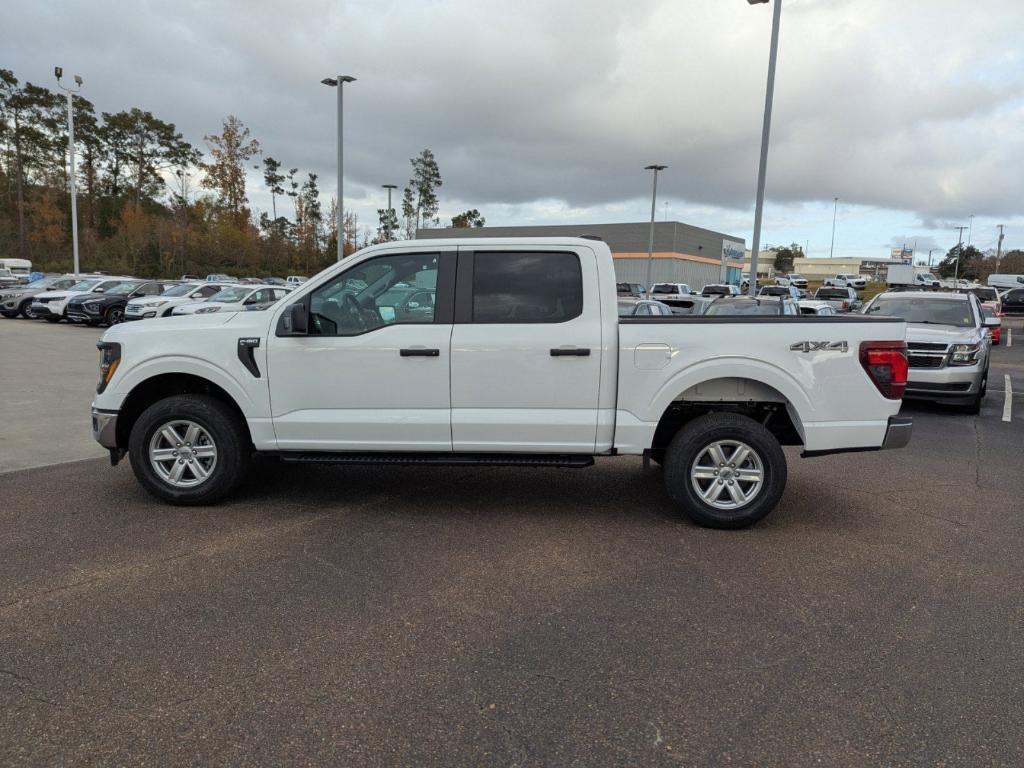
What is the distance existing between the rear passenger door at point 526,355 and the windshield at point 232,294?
17654 mm

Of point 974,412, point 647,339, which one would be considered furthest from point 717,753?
point 974,412

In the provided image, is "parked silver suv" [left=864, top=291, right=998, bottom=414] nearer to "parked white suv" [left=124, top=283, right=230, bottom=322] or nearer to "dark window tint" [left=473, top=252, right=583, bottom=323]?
"dark window tint" [left=473, top=252, right=583, bottom=323]

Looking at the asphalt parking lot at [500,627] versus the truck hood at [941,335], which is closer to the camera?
the asphalt parking lot at [500,627]

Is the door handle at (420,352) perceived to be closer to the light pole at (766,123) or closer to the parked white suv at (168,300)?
the light pole at (766,123)

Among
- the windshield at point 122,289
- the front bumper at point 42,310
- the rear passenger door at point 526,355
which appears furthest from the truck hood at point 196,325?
the front bumper at point 42,310

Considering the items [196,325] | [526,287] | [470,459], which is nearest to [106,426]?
[196,325]

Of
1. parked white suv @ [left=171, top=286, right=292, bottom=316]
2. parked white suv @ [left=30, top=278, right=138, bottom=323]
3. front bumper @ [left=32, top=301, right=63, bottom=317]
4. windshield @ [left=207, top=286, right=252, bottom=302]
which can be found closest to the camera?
parked white suv @ [left=171, top=286, right=292, bottom=316]

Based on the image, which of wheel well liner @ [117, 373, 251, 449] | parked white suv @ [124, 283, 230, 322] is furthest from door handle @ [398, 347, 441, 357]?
parked white suv @ [124, 283, 230, 322]

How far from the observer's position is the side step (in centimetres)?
520

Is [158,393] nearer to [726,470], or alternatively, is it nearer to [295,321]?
[295,321]

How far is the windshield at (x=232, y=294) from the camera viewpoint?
21.4m

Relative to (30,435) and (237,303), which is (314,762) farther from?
(237,303)

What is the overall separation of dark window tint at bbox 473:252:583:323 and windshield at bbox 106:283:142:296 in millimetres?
23847

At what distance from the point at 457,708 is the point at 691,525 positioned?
2817 mm
